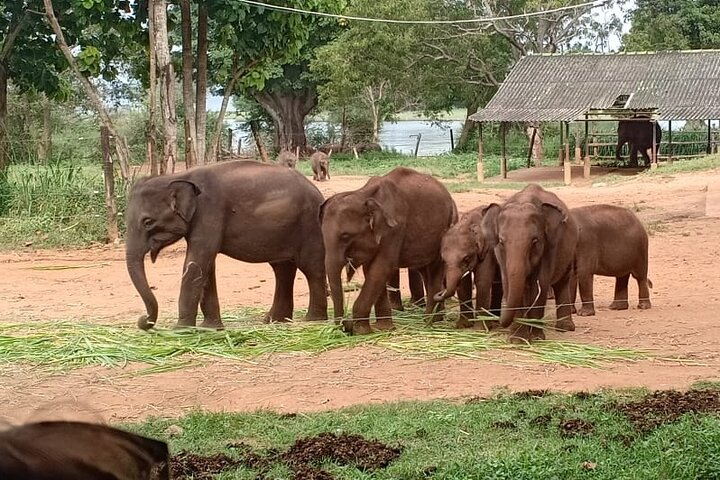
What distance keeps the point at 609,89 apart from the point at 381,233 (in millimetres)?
25963

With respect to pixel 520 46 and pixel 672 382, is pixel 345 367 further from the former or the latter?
pixel 520 46

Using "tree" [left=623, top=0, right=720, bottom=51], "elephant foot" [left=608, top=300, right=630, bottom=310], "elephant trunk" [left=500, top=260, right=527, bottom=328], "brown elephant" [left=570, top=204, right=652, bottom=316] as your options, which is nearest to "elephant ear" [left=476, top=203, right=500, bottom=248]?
"elephant trunk" [left=500, top=260, right=527, bottom=328]

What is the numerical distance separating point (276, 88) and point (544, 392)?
4015cm

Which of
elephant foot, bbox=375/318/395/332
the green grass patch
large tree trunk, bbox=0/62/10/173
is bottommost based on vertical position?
elephant foot, bbox=375/318/395/332

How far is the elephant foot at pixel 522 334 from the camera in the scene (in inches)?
341

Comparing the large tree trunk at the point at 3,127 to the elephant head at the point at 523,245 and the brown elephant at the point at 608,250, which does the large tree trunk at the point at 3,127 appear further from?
the elephant head at the point at 523,245

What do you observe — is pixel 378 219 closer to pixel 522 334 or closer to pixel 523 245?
pixel 523 245

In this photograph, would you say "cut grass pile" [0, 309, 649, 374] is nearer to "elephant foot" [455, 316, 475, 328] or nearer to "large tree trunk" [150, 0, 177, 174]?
"elephant foot" [455, 316, 475, 328]

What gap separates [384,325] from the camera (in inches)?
374

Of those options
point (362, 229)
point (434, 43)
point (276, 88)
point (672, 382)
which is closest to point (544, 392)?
point (672, 382)

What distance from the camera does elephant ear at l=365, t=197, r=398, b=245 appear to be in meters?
9.23

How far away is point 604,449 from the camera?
17.3 ft

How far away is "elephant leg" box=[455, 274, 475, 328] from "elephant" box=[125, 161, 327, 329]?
1.37 metres

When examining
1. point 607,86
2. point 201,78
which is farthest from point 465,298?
point 607,86
